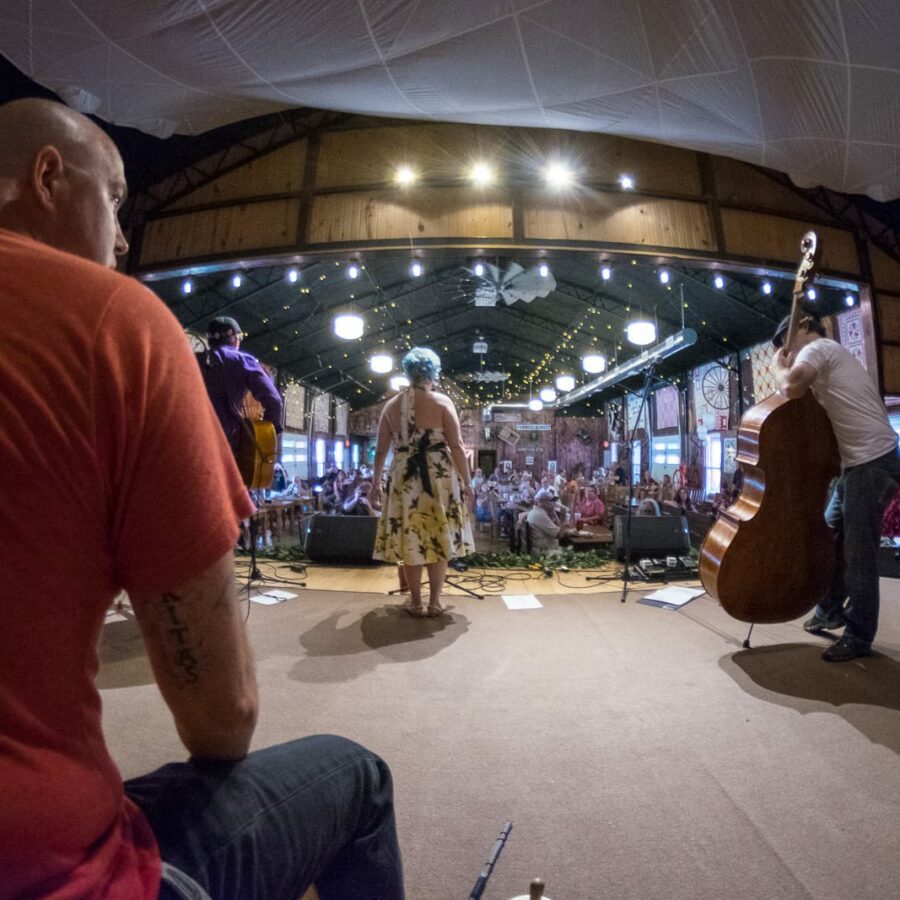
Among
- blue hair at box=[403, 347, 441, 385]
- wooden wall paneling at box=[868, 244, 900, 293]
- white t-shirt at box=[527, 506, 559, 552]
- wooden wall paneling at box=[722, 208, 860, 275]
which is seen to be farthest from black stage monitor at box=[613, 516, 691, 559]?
wooden wall paneling at box=[868, 244, 900, 293]

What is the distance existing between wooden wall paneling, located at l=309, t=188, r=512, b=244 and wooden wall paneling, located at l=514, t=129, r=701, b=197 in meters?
0.65

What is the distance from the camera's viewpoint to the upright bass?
2.43 m

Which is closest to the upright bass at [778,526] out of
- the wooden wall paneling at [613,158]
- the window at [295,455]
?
the wooden wall paneling at [613,158]

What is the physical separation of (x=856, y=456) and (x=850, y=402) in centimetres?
28

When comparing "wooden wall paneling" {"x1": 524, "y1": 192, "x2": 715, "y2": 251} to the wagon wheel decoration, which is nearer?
"wooden wall paneling" {"x1": 524, "y1": 192, "x2": 715, "y2": 251}

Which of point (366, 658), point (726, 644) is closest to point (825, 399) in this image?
point (726, 644)

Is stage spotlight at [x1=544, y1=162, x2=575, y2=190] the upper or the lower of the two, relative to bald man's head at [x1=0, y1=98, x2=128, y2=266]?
upper

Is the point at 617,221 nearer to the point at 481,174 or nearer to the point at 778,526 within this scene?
the point at 481,174

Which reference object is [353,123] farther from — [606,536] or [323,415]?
[323,415]

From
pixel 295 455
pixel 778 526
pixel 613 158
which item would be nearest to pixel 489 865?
pixel 778 526

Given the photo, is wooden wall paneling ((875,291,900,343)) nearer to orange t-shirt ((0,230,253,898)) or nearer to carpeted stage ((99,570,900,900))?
carpeted stage ((99,570,900,900))

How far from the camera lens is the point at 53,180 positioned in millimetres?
673

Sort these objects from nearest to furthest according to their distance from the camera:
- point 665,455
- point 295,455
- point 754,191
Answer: point 754,191 < point 295,455 < point 665,455

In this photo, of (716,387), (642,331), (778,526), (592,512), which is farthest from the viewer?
(716,387)
